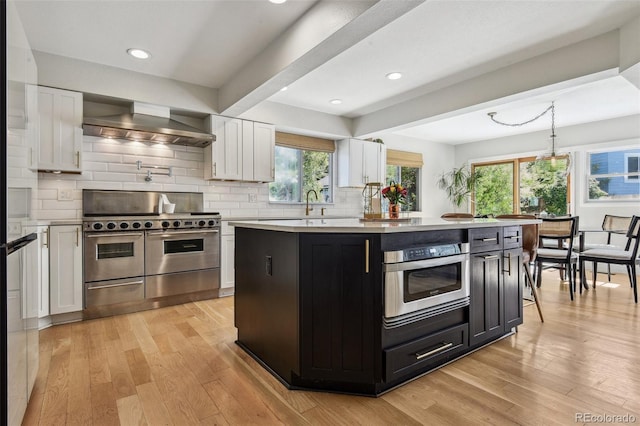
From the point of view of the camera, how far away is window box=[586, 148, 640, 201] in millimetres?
5344

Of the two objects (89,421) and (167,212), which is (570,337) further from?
(167,212)

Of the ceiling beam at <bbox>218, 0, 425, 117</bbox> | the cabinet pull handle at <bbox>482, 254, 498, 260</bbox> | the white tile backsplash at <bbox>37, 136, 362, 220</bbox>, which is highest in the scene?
the ceiling beam at <bbox>218, 0, 425, 117</bbox>

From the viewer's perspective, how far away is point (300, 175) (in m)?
5.36

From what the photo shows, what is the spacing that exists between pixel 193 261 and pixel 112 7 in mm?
2466

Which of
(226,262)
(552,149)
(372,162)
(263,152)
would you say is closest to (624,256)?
(552,149)

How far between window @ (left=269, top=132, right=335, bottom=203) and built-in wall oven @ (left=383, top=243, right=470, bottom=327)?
320 cm

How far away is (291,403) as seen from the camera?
182 centimetres

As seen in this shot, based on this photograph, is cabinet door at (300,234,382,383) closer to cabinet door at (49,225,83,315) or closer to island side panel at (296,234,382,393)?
island side panel at (296,234,382,393)

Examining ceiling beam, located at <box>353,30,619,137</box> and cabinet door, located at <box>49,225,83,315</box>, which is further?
cabinet door, located at <box>49,225,83,315</box>

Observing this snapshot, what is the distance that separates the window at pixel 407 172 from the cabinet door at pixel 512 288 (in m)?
3.67

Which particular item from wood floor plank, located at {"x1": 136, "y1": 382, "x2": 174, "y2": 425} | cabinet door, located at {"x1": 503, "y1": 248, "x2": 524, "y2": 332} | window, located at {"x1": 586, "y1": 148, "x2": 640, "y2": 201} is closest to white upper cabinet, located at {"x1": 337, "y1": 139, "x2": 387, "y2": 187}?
cabinet door, located at {"x1": 503, "y1": 248, "x2": 524, "y2": 332}

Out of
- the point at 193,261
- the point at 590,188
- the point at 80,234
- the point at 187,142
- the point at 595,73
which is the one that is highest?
the point at 595,73

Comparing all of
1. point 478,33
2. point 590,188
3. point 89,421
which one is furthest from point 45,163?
point 590,188

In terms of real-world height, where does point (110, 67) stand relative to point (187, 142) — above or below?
above
